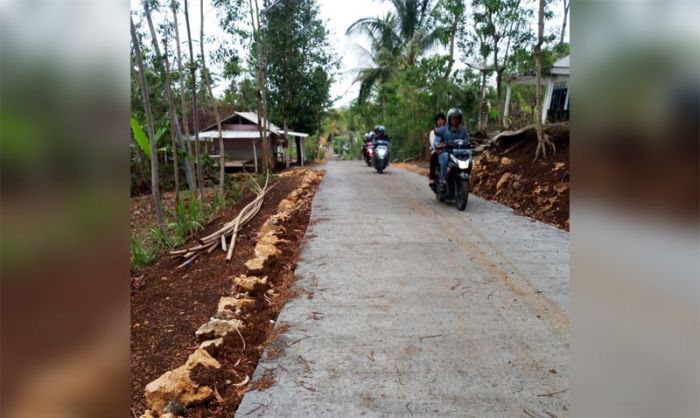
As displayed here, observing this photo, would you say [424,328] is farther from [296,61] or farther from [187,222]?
[296,61]

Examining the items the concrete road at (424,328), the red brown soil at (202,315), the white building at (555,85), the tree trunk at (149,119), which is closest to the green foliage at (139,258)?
the red brown soil at (202,315)

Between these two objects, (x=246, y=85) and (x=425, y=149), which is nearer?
(x=246, y=85)

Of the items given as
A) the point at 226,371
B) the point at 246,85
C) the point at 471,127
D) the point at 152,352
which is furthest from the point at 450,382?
the point at 471,127

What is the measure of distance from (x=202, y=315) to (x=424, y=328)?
1.76 metres

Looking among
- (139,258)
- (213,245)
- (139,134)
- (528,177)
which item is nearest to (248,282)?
(213,245)

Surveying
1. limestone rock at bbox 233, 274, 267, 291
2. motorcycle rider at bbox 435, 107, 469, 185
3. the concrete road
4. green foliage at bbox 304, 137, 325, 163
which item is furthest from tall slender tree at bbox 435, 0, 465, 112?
green foliage at bbox 304, 137, 325, 163

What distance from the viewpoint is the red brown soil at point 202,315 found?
102 inches

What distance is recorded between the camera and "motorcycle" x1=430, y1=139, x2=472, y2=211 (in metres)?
7.25

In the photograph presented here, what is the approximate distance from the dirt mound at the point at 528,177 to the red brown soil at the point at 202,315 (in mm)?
3635

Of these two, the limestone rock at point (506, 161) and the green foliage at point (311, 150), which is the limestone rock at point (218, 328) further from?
the green foliage at point (311, 150)

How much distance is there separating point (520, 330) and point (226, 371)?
1899 mm
